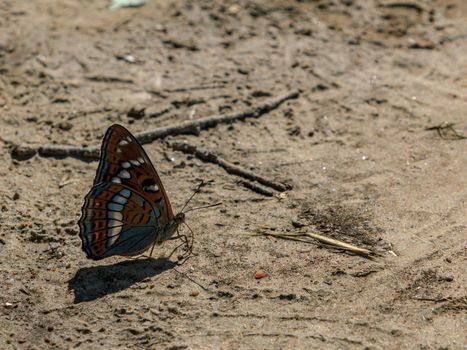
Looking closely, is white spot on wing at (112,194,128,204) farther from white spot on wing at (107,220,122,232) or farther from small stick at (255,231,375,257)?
small stick at (255,231,375,257)

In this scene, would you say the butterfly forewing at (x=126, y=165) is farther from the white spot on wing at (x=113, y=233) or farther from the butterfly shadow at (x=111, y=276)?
the butterfly shadow at (x=111, y=276)

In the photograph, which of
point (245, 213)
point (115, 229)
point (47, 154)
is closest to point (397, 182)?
point (245, 213)

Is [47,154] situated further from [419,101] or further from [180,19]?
[419,101]

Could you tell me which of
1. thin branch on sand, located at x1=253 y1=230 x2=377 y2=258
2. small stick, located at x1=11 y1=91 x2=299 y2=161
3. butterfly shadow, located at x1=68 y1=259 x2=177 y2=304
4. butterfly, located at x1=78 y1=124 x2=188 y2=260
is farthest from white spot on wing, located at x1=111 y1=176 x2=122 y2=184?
small stick, located at x1=11 y1=91 x2=299 y2=161

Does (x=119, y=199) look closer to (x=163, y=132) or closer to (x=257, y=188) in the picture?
(x=257, y=188)

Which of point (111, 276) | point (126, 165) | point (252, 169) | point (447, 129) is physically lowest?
point (111, 276)

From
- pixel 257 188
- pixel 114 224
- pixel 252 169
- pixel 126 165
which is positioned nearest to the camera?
pixel 126 165

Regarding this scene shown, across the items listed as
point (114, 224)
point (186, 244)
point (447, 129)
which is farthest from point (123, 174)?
point (447, 129)
